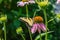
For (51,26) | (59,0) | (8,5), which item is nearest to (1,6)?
(8,5)

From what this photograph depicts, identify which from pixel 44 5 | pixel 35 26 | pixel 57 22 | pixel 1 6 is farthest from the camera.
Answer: pixel 57 22

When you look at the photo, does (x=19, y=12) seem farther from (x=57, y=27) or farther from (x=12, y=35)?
(x=57, y=27)

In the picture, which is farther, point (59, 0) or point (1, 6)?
point (1, 6)

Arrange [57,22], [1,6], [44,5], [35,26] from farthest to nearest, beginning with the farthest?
[57,22], [1,6], [35,26], [44,5]

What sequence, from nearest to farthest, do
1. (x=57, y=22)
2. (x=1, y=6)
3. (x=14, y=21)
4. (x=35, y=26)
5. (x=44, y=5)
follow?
(x=44, y=5) → (x=35, y=26) → (x=14, y=21) → (x=1, y=6) → (x=57, y=22)

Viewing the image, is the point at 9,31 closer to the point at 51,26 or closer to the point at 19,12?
the point at 19,12

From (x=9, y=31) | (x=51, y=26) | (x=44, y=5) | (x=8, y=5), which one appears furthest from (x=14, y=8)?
(x=44, y=5)

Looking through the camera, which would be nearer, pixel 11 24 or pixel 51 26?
pixel 11 24

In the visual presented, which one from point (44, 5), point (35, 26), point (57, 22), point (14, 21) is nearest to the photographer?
point (44, 5)

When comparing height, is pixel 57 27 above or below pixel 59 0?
below
